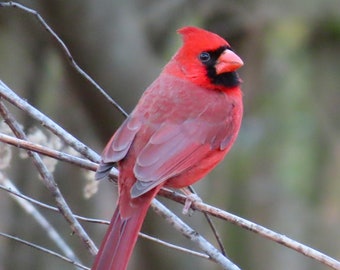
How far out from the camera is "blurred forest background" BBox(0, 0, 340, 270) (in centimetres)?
592

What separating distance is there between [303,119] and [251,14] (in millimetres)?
1243

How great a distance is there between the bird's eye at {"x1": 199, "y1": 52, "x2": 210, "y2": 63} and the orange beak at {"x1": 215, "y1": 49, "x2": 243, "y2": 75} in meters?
0.06

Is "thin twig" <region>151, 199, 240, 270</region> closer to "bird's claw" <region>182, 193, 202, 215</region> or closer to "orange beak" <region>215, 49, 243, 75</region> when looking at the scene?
"bird's claw" <region>182, 193, 202, 215</region>

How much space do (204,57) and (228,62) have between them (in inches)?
5.0

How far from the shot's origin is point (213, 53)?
4.10 metres

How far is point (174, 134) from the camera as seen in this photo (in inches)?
151

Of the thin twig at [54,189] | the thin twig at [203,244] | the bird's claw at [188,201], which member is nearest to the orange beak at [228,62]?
the bird's claw at [188,201]

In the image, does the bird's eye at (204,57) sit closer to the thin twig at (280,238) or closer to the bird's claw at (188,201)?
the bird's claw at (188,201)

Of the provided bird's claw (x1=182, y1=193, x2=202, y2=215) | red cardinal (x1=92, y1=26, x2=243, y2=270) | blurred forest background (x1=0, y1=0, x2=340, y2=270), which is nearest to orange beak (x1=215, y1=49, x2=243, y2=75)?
red cardinal (x1=92, y1=26, x2=243, y2=270)

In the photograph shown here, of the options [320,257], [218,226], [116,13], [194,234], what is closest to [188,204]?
[194,234]

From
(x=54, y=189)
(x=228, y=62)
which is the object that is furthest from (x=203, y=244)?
(x=228, y=62)

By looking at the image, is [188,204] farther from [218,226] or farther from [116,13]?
[218,226]

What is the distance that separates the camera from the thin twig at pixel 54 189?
328 cm

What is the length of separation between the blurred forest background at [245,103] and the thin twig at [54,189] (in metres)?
2.28
